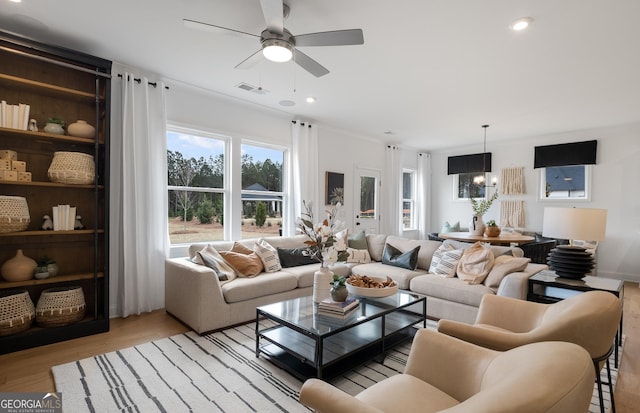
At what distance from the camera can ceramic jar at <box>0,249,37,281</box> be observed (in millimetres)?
2764

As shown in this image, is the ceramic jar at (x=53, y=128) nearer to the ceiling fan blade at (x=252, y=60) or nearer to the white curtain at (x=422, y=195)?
the ceiling fan blade at (x=252, y=60)

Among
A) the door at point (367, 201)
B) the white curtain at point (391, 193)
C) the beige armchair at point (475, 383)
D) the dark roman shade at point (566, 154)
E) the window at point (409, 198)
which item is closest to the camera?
the beige armchair at point (475, 383)

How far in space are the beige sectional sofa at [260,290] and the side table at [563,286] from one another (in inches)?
4.0

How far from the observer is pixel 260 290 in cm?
342

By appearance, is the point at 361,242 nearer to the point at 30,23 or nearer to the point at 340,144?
the point at 340,144

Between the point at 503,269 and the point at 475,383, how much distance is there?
2.28 m

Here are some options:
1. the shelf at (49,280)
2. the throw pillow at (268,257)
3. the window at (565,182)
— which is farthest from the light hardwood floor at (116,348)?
the window at (565,182)

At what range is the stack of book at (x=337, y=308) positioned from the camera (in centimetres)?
246

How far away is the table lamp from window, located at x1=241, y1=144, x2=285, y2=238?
3633 millimetres

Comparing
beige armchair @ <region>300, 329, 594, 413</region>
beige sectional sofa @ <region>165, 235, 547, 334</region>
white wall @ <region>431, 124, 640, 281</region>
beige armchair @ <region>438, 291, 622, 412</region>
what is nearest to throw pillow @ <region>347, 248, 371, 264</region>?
beige sectional sofa @ <region>165, 235, 547, 334</region>

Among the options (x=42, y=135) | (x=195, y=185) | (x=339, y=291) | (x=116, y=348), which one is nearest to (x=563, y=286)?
(x=339, y=291)

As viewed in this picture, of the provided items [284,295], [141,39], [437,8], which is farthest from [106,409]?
[437,8]

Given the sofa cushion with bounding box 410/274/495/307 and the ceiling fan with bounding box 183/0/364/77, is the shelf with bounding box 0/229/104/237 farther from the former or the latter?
the sofa cushion with bounding box 410/274/495/307

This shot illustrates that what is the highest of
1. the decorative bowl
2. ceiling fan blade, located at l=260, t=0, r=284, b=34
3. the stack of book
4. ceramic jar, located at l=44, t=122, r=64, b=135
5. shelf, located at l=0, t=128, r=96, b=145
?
ceiling fan blade, located at l=260, t=0, r=284, b=34
